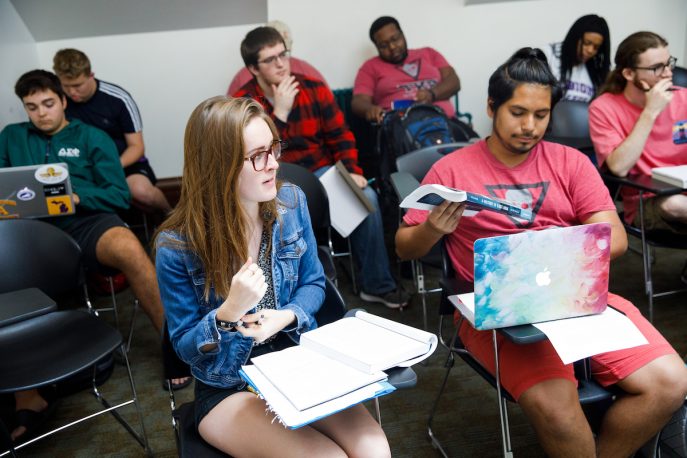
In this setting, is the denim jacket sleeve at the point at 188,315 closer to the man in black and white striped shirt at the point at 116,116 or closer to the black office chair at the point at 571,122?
the man in black and white striped shirt at the point at 116,116

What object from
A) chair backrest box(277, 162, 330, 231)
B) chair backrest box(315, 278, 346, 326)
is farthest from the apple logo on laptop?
chair backrest box(277, 162, 330, 231)

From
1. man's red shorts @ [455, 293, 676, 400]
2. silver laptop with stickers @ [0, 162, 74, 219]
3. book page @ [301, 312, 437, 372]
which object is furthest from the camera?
silver laptop with stickers @ [0, 162, 74, 219]

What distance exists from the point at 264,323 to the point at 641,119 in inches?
78.6

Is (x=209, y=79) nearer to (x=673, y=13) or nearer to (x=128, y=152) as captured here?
(x=128, y=152)

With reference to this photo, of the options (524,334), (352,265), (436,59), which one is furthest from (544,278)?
(436,59)

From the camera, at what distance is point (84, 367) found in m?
1.89

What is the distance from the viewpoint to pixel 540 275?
4.96 feet

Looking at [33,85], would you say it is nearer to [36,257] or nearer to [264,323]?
[36,257]

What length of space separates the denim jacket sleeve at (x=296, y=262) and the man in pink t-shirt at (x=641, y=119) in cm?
161

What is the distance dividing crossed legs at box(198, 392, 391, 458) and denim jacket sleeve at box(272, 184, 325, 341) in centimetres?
23

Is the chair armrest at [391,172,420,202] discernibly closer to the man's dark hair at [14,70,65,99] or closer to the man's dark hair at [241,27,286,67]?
the man's dark hair at [241,27,286,67]

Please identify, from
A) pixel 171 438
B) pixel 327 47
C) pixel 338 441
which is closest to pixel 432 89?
pixel 327 47

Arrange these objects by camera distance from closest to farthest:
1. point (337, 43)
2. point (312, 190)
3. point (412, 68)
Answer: point (312, 190) < point (412, 68) < point (337, 43)

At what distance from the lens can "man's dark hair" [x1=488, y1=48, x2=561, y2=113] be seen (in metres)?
1.88
